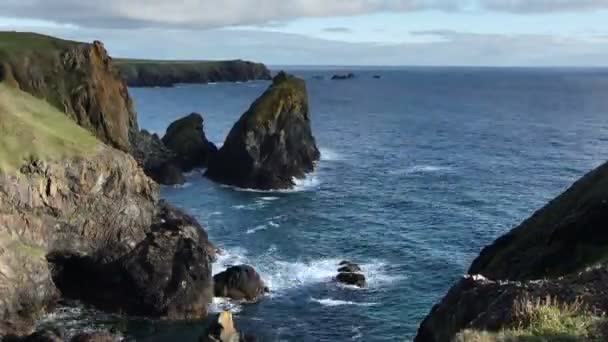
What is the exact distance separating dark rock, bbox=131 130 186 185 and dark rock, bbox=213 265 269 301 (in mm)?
39587

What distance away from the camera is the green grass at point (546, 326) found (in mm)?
16250

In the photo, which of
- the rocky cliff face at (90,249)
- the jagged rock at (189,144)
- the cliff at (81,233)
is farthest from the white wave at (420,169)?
the rocky cliff face at (90,249)

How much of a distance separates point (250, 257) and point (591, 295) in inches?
1905

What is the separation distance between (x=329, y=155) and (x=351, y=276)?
213 feet

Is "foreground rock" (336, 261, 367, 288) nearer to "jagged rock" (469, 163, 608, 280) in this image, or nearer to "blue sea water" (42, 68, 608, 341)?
"blue sea water" (42, 68, 608, 341)

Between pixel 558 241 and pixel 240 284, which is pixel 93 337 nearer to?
pixel 240 284

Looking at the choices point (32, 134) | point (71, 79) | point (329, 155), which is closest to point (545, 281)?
point (32, 134)

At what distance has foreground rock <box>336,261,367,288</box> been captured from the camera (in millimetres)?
58406

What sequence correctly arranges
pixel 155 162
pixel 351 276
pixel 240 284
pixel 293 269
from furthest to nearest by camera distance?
1. pixel 155 162
2. pixel 293 269
3. pixel 351 276
4. pixel 240 284

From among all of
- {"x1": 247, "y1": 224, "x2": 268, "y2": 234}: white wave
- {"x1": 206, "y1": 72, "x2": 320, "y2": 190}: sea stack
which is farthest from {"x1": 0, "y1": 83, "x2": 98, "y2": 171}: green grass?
{"x1": 206, "y1": 72, "x2": 320, "y2": 190}: sea stack

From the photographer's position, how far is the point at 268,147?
97.9m

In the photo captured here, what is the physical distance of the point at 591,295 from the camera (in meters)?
19.4

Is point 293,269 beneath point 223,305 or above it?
above

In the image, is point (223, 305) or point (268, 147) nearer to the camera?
point (223, 305)
